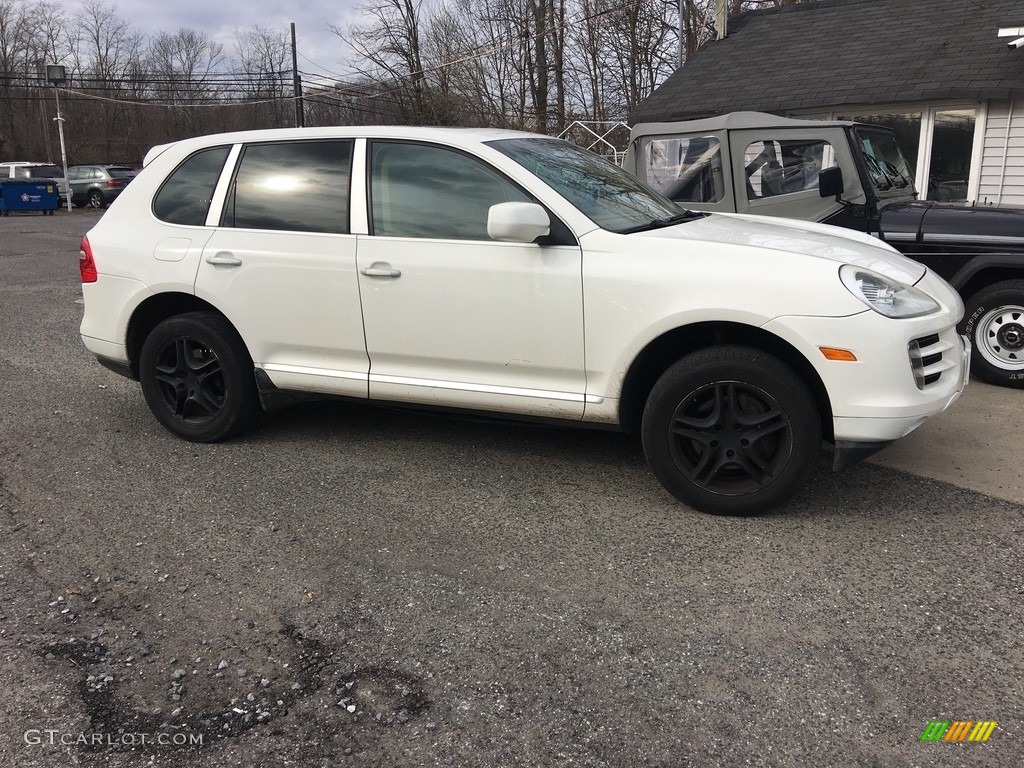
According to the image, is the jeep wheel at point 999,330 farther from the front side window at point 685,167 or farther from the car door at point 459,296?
the car door at point 459,296

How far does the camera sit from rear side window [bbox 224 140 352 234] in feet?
14.7

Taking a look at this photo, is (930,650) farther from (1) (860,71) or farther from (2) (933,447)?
(1) (860,71)

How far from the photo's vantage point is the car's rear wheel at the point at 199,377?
15.7 feet

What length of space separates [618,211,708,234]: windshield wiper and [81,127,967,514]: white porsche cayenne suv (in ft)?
0.09

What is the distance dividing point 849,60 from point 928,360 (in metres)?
11.6

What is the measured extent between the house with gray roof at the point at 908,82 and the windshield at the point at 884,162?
12.5 feet

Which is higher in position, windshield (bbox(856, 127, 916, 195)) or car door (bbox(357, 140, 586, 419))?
windshield (bbox(856, 127, 916, 195))

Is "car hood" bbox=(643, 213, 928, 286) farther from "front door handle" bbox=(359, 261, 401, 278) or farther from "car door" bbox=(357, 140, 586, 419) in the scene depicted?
"front door handle" bbox=(359, 261, 401, 278)

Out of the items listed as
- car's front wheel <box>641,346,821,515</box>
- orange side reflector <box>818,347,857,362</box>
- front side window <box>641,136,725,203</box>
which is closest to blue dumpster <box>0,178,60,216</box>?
front side window <box>641,136,725,203</box>

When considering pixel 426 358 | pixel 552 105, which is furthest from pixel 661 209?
pixel 552 105

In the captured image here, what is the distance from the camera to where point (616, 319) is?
3838 mm

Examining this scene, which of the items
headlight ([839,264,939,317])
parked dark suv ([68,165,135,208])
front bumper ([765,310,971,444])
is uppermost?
parked dark suv ([68,165,135,208])

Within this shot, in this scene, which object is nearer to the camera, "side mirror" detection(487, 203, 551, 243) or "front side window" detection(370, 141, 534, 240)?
"side mirror" detection(487, 203, 551, 243)

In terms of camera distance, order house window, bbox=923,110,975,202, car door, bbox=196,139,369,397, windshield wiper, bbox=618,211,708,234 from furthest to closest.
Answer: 1. house window, bbox=923,110,975,202
2. car door, bbox=196,139,369,397
3. windshield wiper, bbox=618,211,708,234
